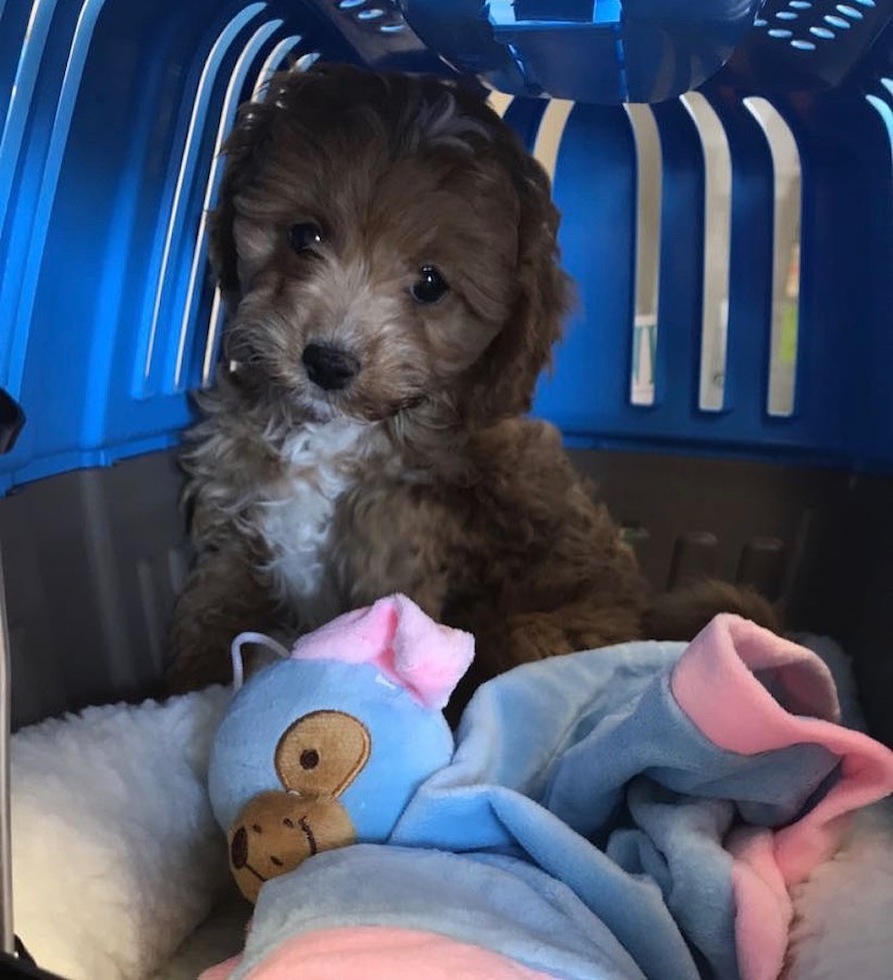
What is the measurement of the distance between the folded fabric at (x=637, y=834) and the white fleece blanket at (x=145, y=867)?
0.05m

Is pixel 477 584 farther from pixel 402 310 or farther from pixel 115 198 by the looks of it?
pixel 115 198

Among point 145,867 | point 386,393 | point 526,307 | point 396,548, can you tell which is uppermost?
point 526,307

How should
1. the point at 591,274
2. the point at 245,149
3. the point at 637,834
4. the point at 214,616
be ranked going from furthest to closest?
the point at 591,274, the point at 214,616, the point at 245,149, the point at 637,834

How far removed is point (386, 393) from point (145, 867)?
0.68 meters

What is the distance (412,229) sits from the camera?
1478 millimetres

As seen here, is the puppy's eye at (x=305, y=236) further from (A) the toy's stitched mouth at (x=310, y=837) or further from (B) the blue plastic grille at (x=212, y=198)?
(A) the toy's stitched mouth at (x=310, y=837)

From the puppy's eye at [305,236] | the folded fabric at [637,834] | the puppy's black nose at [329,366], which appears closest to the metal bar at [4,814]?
the folded fabric at [637,834]

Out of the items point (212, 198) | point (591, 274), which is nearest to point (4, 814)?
point (212, 198)

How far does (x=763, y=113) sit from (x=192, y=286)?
100 centimetres

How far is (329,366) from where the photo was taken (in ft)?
4.71

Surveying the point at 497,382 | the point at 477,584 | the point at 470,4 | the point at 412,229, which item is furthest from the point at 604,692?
the point at 470,4

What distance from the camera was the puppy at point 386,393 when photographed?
1.47 metres

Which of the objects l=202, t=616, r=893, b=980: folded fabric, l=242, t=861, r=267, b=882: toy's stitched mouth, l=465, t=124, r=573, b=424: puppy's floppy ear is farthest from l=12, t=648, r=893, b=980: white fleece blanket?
l=465, t=124, r=573, b=424: puppy's floppy ear

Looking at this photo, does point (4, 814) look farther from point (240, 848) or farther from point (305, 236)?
point (305, 236)
